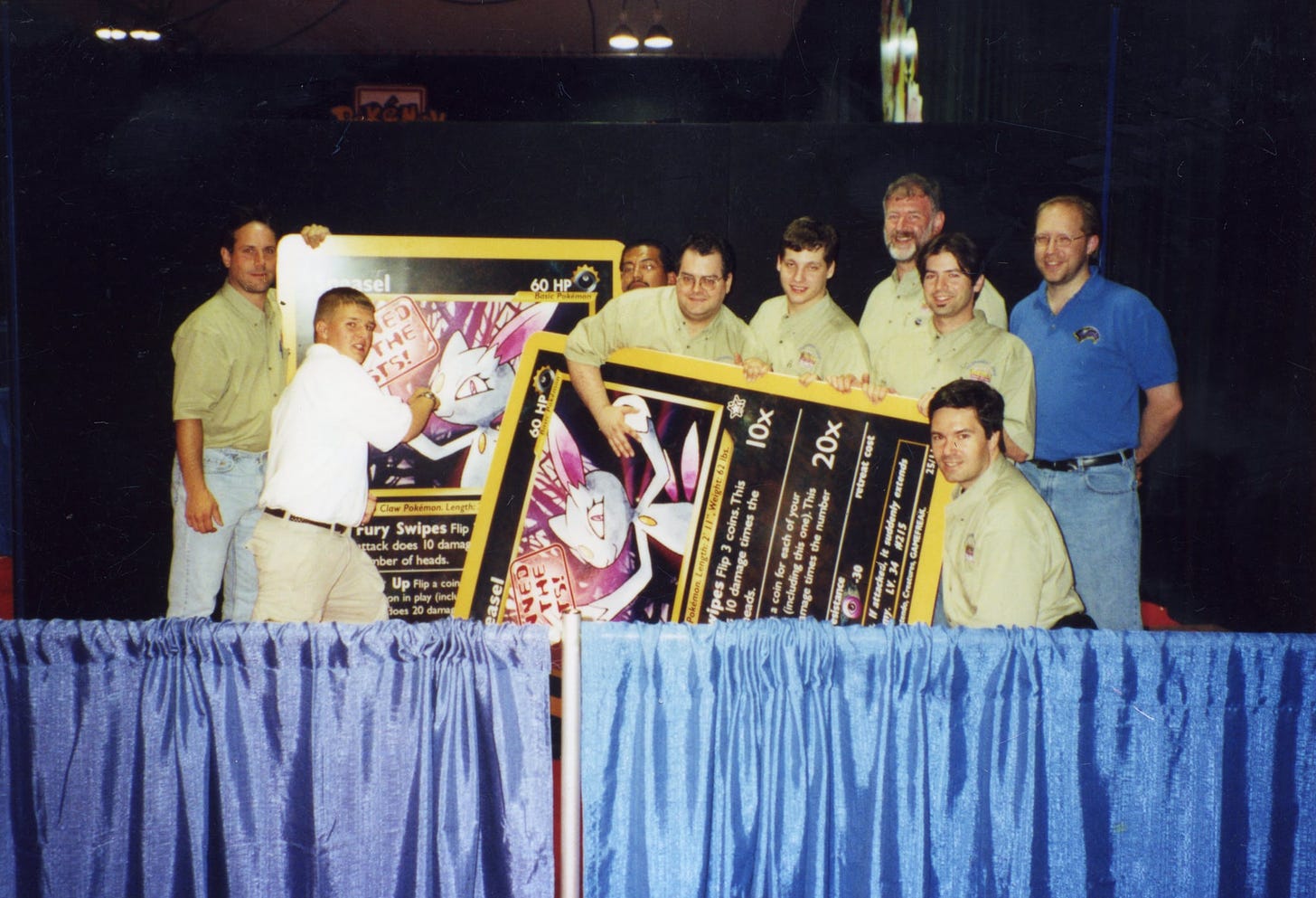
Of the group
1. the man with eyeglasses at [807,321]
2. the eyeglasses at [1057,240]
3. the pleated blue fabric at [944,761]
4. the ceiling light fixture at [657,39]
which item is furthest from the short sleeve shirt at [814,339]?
the ceiling light fixture at [657,39]

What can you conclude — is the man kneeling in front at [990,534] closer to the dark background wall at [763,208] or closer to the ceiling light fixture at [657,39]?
the dark background wall at [763,208]

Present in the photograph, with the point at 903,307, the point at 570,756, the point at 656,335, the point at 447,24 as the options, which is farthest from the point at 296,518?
the point at 447,24

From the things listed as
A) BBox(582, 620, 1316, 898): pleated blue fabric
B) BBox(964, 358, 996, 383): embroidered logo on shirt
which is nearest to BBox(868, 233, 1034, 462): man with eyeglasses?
BBox(964, 358, 996, 383): embroidered logo on shirt

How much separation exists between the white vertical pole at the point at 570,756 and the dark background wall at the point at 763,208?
1.55 metres

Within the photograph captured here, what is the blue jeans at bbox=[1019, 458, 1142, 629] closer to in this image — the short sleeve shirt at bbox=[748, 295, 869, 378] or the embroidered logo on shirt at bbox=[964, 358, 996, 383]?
the embroidered logo on shirt at bbox=[964, 358, 996, 383]

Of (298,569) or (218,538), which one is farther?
(218,538)

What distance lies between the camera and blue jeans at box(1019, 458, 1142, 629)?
9.77 ft

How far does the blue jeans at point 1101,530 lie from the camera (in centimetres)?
298

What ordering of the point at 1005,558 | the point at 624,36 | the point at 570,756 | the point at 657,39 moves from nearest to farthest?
the point at 570,756 → the point at 1005,558 → the point at 657,39 → the point at 624,36

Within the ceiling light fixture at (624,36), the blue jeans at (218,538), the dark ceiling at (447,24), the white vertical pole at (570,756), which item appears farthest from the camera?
the ceiling light fixture at (624,36)

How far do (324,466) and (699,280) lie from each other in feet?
4.03

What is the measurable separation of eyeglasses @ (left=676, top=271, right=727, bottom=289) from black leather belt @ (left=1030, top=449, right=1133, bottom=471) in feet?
3.68

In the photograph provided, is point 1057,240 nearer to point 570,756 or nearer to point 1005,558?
point 1005,558

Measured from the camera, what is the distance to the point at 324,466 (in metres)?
2.96
